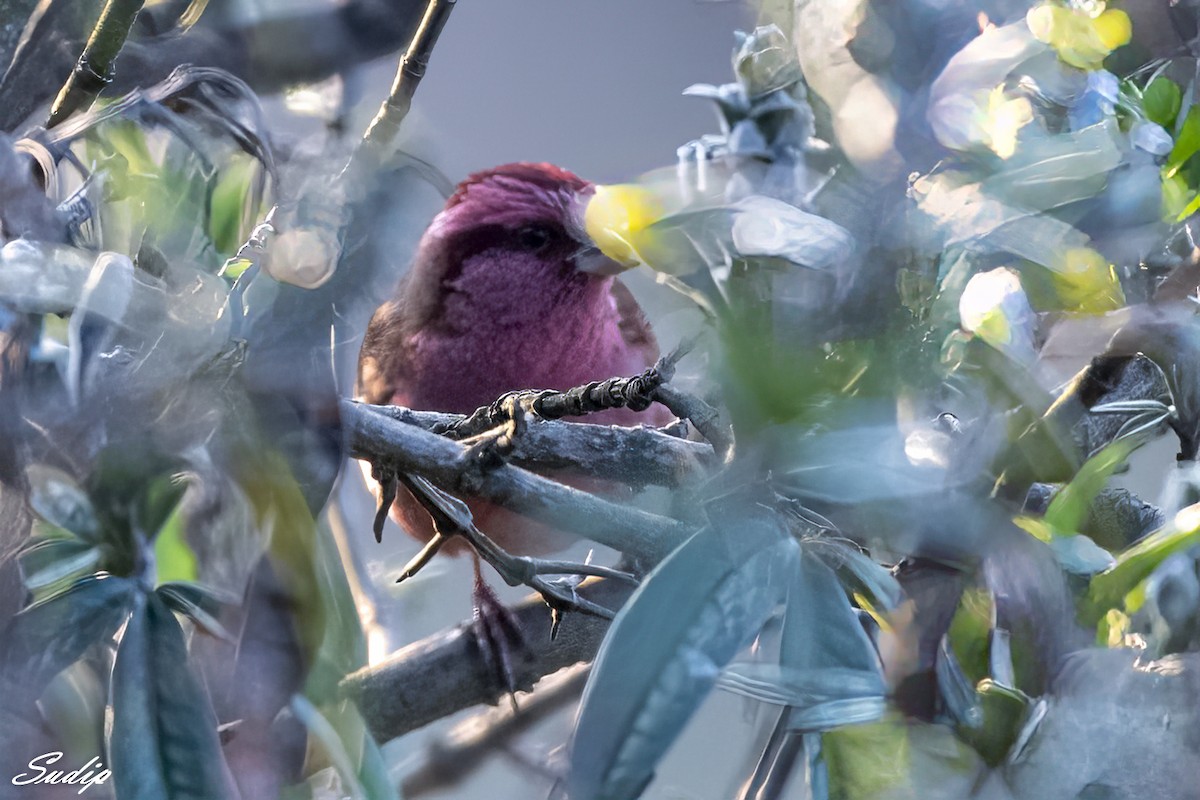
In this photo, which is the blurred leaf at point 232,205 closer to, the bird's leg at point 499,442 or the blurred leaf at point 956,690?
the bird's leg at point 499,442

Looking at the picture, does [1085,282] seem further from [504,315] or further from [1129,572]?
[504,315]

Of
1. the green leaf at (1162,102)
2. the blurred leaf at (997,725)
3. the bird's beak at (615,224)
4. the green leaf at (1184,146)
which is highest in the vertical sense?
the green leaf at (1162,102)

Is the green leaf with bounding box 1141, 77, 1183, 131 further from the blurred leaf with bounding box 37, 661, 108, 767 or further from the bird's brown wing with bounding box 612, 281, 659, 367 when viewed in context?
the blurred leaf with bounding box 37, 661, 108, 767

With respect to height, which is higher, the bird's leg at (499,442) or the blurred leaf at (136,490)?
the bird's leg at (499,442)

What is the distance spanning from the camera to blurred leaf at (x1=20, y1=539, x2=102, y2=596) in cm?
39

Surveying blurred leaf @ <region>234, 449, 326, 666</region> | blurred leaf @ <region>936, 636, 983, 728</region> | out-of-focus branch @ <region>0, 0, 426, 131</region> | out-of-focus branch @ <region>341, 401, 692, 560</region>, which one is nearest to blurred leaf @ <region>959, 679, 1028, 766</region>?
blurred leaf @ <region>936, 636, 983, 728</region>

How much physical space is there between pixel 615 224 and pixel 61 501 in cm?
22

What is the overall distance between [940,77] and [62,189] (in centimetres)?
33

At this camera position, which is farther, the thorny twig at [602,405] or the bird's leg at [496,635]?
the bird's leg at [496,635]

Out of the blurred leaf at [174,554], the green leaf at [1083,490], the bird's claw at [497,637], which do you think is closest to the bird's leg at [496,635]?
the bird's claw at [497,637]

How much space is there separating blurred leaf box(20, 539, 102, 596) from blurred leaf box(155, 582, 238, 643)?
3 centimetres

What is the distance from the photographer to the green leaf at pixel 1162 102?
0.39m

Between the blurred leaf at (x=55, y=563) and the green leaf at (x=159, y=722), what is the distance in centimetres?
3

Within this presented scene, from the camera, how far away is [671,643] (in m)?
0.31
